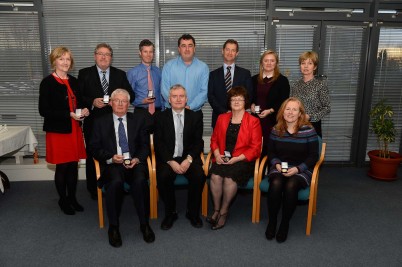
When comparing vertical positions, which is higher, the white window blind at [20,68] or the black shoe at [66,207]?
A: the white window blind at [20,68]

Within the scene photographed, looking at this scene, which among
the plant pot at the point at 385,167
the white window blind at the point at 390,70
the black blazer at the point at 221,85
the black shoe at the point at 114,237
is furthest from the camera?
the white window blind at the point at 390,70

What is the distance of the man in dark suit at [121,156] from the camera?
2.97m

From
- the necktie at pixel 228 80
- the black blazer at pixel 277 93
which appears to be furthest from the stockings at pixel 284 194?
the necktie at pixel 228 80

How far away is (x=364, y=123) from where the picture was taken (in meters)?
5.16

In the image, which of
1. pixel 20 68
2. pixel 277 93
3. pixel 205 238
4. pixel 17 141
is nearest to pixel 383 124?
pixel 277 93

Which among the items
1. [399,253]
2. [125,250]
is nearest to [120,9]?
[125,250]

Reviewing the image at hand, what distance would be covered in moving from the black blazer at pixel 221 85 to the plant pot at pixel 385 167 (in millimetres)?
2266

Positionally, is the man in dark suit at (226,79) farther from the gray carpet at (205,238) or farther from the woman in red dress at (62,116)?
the woman in red dress at (62,116)

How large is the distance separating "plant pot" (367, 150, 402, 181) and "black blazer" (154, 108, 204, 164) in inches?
111

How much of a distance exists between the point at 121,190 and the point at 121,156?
307 mm

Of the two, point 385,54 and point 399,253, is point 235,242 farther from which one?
point 385,54

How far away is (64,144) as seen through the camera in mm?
3344

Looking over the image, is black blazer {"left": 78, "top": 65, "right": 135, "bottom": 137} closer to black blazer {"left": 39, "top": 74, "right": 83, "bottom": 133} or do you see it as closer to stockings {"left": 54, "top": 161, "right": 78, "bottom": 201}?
black blazer {"left": 39, "top": 74, "right": 83, "bottom": 133}

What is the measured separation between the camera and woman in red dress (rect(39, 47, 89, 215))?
3.24m
